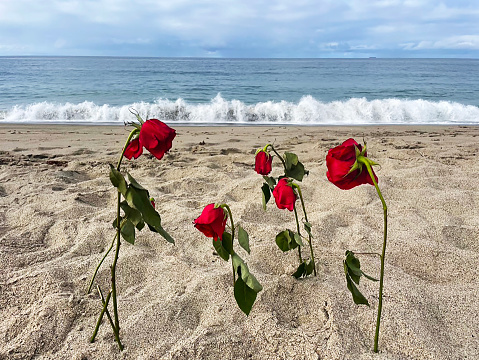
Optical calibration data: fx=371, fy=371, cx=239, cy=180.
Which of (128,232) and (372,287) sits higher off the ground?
(128,232)

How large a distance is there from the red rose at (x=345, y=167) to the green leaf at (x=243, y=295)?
1.23 feet

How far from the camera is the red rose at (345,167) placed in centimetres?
83

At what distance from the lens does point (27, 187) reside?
2838mm

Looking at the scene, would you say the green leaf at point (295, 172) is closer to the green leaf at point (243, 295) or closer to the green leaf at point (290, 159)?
the green leaf at point (290, 159)

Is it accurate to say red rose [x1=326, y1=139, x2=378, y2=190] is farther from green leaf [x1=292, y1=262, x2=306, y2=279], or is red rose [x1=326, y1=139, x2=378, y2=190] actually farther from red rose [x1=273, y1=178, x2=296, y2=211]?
green leaf [x1=292, y1=262, x2=306, y2=279]

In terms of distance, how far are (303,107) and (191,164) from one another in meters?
6.26

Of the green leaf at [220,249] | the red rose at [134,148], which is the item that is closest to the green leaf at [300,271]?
the green leaf at [220,249]

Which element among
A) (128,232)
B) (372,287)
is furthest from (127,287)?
(372,287)

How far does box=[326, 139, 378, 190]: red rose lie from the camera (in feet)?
2.73

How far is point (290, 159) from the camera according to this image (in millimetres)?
1269

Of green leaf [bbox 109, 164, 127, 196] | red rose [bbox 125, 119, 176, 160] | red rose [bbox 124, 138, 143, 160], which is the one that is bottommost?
green leaf [bbox 109, 164, 127, 196]

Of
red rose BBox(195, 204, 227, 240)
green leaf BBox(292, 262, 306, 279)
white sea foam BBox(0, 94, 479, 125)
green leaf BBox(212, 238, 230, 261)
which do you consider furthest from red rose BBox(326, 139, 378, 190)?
white sea foam BBox(0, 94, 479, 125)

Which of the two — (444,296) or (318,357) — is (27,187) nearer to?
(318,357)

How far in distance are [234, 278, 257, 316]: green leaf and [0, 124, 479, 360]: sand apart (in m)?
0.28
